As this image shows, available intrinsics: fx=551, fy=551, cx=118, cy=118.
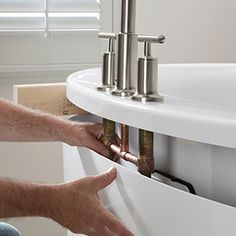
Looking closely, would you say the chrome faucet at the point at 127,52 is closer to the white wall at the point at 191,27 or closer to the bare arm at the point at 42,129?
the bare arm at the point at 42,129

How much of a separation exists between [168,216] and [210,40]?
1148mm

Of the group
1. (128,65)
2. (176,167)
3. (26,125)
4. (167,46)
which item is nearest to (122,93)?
(128,65)

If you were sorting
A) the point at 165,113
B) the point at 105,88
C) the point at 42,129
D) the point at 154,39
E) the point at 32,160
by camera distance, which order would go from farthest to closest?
the point at 32,160, the point at 42,129, the point at 105,88, the point at 154,39, the point at 165,113

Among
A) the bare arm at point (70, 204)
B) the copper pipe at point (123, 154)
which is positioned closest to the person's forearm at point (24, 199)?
the bare arm at point (70, 204)

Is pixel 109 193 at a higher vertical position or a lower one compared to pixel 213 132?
lower

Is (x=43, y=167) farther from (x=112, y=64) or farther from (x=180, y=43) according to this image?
(x=112, y=64)

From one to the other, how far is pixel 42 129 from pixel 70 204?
0.25 metres

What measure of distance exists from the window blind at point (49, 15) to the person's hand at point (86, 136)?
0.68 m

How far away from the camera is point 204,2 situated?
1694mm

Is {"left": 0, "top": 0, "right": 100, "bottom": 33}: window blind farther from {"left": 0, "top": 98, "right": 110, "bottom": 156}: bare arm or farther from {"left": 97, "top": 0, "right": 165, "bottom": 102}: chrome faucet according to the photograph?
{"left": 97, "top": 0, "right": 165, "bottom": 102}: chrome faucet

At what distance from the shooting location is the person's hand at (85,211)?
74cm

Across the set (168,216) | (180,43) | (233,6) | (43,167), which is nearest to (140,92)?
(168,216)

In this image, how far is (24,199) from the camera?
2.56 feet

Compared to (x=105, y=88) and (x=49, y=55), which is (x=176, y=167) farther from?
(x=49, y=55)
